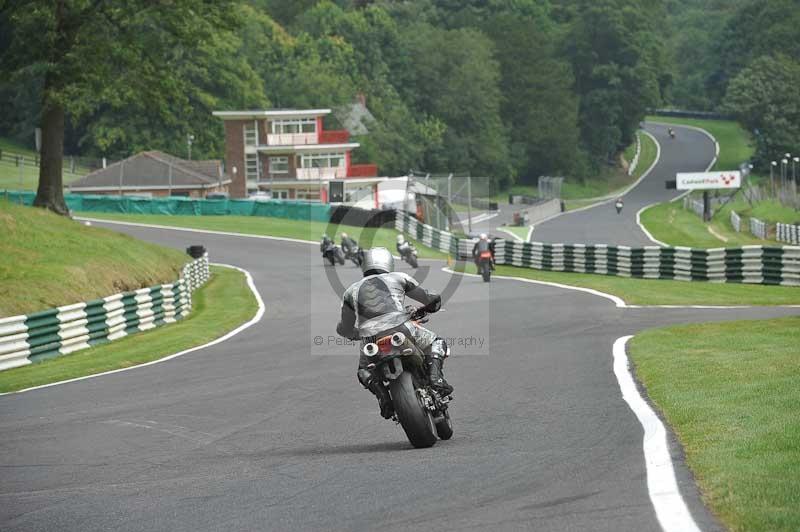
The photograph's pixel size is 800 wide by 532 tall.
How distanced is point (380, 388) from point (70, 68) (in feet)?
95.9

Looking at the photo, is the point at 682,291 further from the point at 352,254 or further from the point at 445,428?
the point at 445,428

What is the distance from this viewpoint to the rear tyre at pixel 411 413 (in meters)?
9.58

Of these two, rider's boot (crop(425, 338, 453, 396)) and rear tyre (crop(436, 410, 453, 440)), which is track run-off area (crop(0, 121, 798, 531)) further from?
rider's boot (crop(425, 338, 453, 396))

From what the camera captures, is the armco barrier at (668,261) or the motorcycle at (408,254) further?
the motorcycle at (408,254)

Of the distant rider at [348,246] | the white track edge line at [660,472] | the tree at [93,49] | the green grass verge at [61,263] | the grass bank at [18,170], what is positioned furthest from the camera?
the grass bank at [18,170]

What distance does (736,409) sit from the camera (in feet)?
33.5

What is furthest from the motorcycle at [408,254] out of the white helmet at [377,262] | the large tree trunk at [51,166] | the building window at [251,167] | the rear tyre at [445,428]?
the building window at [251,167]

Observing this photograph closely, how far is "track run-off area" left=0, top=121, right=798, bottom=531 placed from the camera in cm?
715

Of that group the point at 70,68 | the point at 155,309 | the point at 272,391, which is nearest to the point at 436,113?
the point at 70,68

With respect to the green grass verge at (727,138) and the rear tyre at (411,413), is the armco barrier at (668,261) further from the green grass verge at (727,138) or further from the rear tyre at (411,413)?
the green grass verge at (727,138)

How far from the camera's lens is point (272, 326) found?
78.7 ft

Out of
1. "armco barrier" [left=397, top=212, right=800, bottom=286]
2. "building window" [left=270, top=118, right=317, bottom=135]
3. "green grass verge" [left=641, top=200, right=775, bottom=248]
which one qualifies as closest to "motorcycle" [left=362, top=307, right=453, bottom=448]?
"armco barrier" [left=397, top=212, right=800, bottom=286]

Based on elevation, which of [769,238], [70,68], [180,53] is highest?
[180,53]

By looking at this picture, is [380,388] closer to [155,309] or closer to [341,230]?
[155,309]
